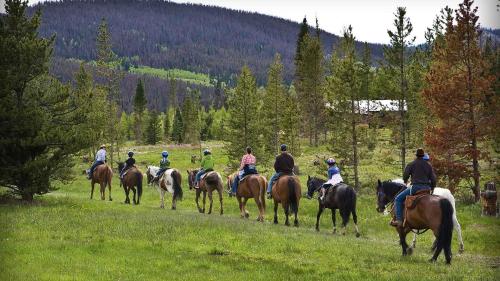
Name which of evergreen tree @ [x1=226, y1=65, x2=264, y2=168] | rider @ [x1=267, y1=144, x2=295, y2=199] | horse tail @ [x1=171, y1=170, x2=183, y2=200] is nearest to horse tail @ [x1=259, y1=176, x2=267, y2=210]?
rider @ [x1=267, y1=144, x2=295, y2=199]

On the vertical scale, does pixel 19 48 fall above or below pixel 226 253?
above

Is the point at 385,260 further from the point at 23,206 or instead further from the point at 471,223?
the point at 23,206

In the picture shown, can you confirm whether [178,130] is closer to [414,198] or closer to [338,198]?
[338,198]

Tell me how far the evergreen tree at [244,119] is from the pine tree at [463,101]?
25.3 m

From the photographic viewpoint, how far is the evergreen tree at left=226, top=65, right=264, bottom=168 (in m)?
53.7

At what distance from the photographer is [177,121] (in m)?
126

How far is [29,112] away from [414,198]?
16772 mm

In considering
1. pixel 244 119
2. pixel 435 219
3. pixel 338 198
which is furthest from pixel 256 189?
pixel 244 119

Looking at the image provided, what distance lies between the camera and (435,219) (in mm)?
14977

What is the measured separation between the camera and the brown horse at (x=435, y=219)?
1459cm

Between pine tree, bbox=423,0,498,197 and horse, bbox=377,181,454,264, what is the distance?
14.8 metres

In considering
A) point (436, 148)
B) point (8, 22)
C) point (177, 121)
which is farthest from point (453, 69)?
point (177, 121)

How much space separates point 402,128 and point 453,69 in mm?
6777

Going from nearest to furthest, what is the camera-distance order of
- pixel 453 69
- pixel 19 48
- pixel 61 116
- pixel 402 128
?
pixel 19 48 → pixel 61 116 → pixel 453 69 → pixel 402 128
